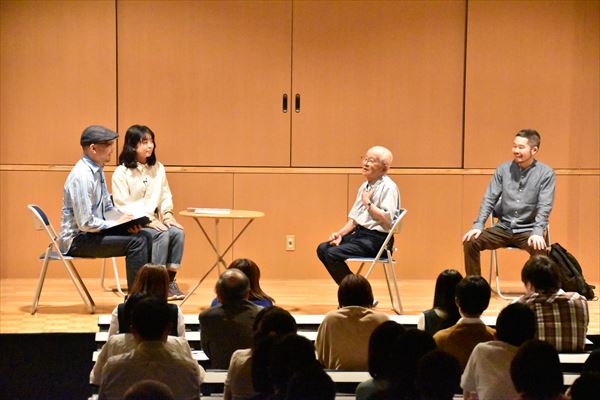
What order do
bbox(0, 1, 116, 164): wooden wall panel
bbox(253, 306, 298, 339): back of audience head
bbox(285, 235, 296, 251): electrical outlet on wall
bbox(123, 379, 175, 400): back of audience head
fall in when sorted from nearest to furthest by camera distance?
bbox(123, 379, 175, 400): back of audience head < bbox(253, 306, 298, 339): back of audience head < bbox(0, 1, 116, 164): wooden wall panel < bbox(285, 235, 296, 251): electrical outlet on wall

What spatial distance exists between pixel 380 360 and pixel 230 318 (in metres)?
1.06

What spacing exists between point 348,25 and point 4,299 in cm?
344

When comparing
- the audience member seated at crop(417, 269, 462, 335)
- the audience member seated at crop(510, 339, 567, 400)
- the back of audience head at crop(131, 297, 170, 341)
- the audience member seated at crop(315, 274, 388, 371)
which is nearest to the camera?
the audience member seated at crop(510, 339, 567, 400)

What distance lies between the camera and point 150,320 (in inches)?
135

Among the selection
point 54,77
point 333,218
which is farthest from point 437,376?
point 54,77

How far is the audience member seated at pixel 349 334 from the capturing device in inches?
159

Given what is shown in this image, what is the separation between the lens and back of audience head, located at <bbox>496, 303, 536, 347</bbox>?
3.50m

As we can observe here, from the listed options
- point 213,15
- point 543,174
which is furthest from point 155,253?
point 543,174

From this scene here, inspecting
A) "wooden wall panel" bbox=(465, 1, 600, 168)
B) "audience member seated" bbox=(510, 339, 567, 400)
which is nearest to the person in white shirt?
"wooden wall panel" bbox=(465, 1, 600, 168)

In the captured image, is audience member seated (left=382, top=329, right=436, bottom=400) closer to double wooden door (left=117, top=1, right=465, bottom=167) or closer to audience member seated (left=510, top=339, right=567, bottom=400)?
audience member seated (left=510, top=339, right=567, bottom=400)

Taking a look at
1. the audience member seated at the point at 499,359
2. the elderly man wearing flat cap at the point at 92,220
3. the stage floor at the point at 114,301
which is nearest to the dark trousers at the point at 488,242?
the stage floor at the point at 114,301

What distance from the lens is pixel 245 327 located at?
412 centimetres

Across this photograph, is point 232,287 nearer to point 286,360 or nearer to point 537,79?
point 286,360

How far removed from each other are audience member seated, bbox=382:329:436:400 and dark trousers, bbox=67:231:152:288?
3.47m
